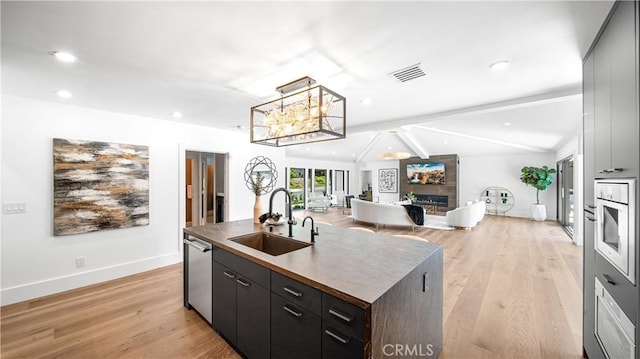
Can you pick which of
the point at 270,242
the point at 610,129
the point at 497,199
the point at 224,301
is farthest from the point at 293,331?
the point at 497,199

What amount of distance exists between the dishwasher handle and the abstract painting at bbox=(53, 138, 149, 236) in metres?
1.77

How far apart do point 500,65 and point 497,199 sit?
8.97 metres

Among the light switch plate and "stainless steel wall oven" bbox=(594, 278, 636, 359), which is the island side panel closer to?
"stainless steel wall oven" bbox=(594, 278, 636, 359)

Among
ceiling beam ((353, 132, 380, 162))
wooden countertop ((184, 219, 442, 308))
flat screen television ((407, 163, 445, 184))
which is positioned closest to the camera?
wooden countertop ((184, 219, 442, 308))

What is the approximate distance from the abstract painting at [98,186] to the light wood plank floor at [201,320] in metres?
0.85

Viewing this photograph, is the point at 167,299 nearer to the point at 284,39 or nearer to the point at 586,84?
the point at 284,39

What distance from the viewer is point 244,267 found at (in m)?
1.83

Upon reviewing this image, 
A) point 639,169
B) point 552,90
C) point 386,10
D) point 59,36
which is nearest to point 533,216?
point 552,90

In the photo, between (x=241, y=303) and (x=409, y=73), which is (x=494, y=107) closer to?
(x=409, y=73)

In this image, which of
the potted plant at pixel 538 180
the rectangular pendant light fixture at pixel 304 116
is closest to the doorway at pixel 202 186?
the rectangular pendant light fixture at pixel 304 116

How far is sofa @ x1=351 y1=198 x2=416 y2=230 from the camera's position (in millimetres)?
6793

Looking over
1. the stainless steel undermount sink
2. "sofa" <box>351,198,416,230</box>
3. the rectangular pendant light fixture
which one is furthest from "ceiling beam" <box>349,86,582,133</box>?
"sofa" <box>351,198,416,230</box>

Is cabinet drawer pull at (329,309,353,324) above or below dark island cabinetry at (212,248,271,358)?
above

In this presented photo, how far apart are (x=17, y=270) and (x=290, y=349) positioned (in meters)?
3.60
